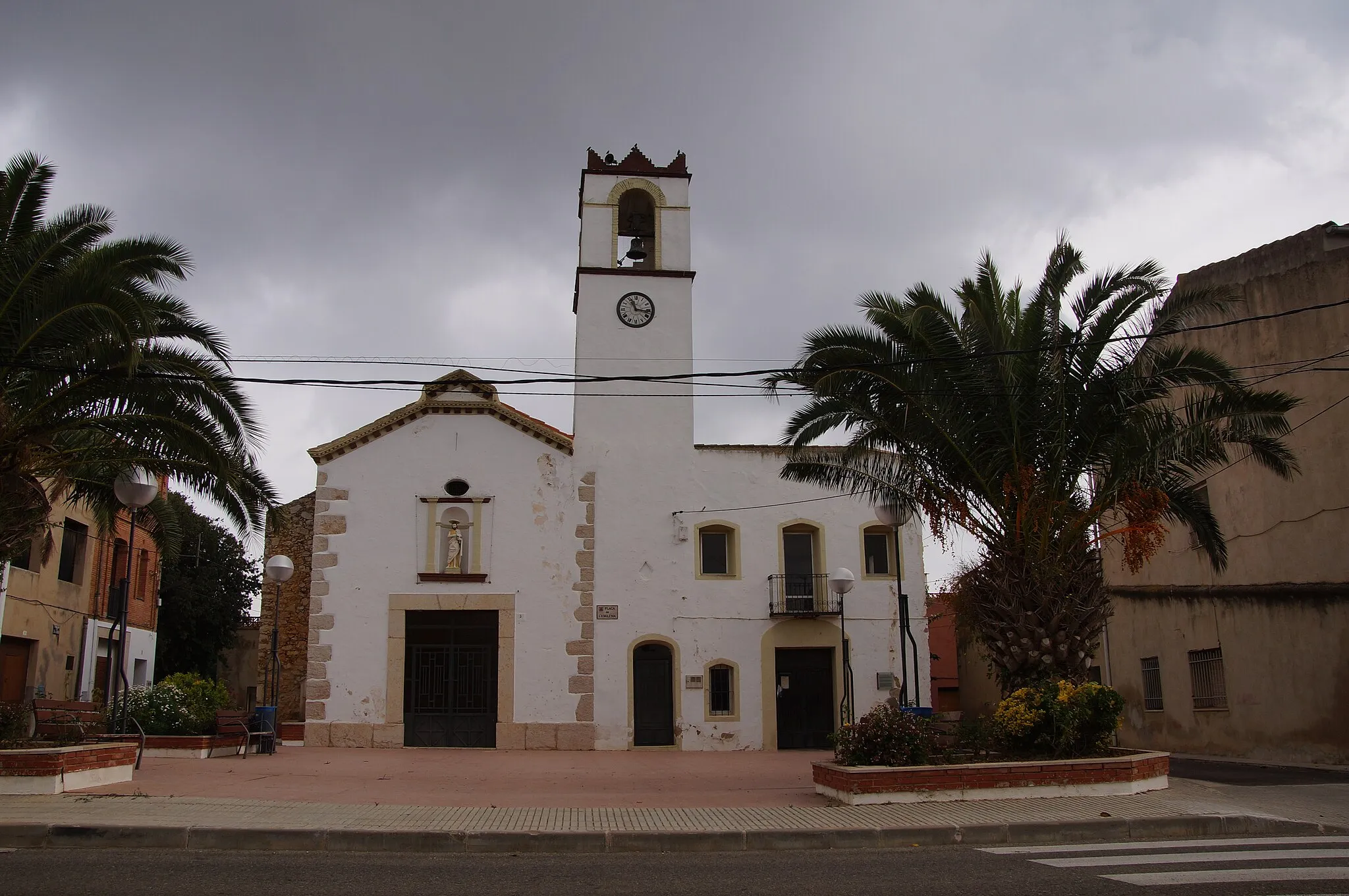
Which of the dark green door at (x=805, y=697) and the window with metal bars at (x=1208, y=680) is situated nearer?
the window with metal bars at (x=1208, y=680)

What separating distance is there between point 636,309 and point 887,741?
47.8ft

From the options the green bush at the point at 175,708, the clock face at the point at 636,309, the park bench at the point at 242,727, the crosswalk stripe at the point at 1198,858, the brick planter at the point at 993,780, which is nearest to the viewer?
the crosswalk stripe at the point at 1198,858

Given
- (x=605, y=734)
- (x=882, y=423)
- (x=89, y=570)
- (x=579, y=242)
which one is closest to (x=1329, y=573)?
(x=882, y=423)

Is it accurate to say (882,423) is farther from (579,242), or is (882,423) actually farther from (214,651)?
(214,651)

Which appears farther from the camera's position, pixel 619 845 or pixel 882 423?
pixel 882 423

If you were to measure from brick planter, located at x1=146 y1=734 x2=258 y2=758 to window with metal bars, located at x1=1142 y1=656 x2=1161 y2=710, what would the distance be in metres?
17.9

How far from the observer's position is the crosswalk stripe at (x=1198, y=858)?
8.61 m

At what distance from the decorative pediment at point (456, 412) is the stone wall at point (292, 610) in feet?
6.58

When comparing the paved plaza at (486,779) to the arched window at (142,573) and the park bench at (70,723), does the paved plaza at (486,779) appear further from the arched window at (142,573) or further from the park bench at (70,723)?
the arched window at (142,573)

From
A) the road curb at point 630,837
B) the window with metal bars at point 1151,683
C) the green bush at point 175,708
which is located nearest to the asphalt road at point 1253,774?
the window with metal bars at point 1151,683

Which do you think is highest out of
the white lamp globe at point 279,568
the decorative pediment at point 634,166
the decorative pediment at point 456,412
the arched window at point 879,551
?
the decorative pediment at point 634,166

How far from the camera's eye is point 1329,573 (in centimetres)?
1795

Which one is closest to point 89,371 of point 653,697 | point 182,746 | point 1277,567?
point 182,746

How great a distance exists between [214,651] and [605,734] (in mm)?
21738
